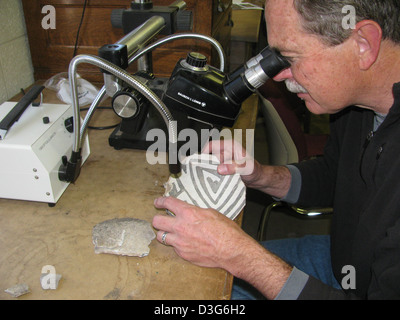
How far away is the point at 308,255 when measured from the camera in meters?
1.16

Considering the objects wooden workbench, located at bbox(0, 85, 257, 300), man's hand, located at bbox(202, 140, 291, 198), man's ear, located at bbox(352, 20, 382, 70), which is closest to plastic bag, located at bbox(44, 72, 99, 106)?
wooden workbench, located at bbox(0, 85, 257, 300)

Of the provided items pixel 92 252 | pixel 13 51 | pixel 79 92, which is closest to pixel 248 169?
pixel 92 252

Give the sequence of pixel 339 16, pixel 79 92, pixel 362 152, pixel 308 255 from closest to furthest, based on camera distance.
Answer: pixel 339 16 → pixel 362 152 → pixel 308 255 → pixel 79 92

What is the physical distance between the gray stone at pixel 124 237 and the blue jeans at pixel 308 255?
1.32ft

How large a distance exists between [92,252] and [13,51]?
40.3 inches

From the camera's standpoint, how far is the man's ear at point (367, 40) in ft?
2.25

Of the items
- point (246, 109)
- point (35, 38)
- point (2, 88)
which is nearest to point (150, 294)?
point (246, 109)

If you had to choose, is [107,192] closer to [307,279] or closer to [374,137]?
[307,279]

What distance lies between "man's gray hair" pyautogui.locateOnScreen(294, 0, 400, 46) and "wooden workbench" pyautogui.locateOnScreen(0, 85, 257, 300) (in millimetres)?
536

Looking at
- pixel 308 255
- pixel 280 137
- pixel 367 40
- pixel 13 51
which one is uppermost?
pixel 367 40

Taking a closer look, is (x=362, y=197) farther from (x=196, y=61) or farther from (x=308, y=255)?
(x=196, y=61)

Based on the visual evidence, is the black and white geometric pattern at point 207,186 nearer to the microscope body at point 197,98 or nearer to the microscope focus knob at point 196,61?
the microscope body at point 197,98

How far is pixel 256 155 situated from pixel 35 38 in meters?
1.75

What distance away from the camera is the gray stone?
2.42 feet
